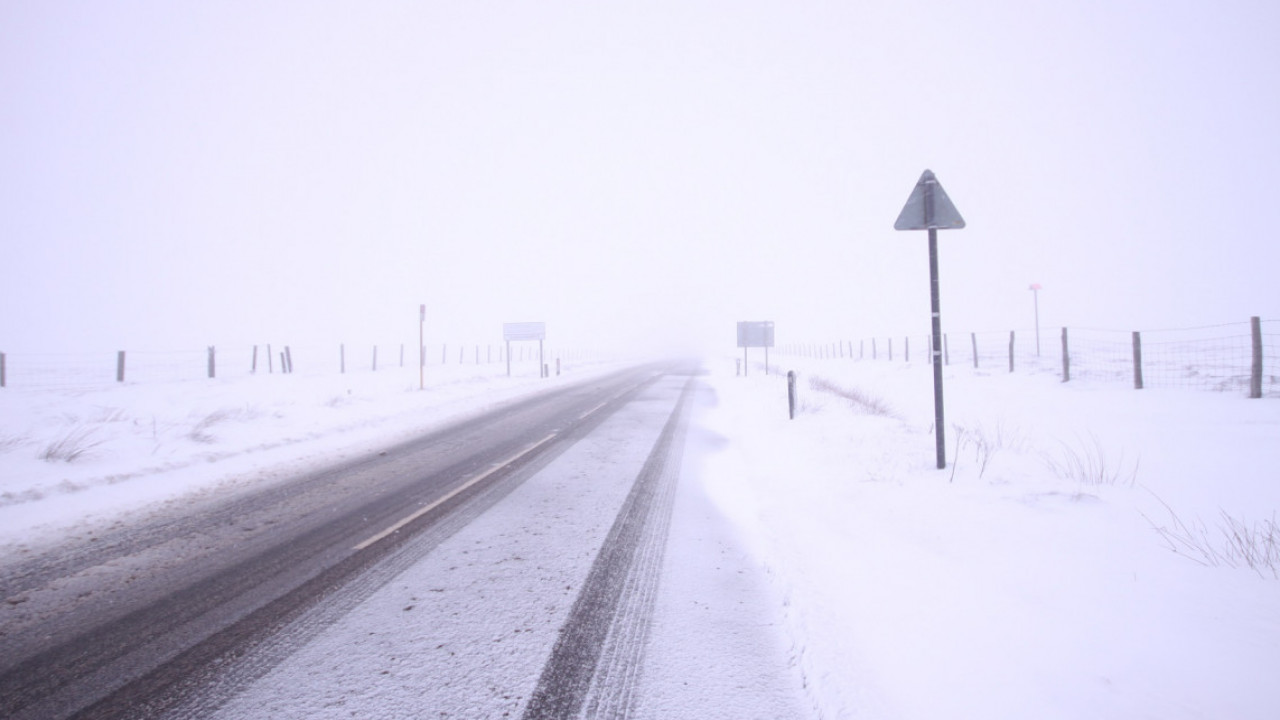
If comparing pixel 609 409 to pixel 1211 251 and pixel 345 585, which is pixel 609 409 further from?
pixel 1211 251

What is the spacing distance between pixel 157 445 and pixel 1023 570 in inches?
447

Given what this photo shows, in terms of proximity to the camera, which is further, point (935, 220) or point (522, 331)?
point (522, 331)

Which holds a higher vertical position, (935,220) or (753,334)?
(753,334)

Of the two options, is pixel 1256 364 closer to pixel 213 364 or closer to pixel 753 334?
pixel 753 334

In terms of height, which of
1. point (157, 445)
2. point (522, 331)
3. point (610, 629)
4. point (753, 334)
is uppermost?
point (522, 331)

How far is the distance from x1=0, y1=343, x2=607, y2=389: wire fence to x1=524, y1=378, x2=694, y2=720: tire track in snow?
15.2 metres

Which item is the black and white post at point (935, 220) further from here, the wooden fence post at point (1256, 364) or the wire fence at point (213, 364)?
the wire fence at point (213, 364)

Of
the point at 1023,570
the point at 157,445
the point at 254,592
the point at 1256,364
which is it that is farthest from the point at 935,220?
the point at 157,445

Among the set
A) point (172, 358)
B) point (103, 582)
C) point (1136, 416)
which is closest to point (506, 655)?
point (103, 582)

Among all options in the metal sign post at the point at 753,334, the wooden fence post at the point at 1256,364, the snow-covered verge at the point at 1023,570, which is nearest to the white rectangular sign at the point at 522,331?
the metal sign post at the point at 753,334

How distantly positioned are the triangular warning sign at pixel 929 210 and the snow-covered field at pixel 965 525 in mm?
2863

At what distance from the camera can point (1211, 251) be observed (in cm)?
9662

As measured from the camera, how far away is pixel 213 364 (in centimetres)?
2300

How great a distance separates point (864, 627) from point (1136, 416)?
10.4m
